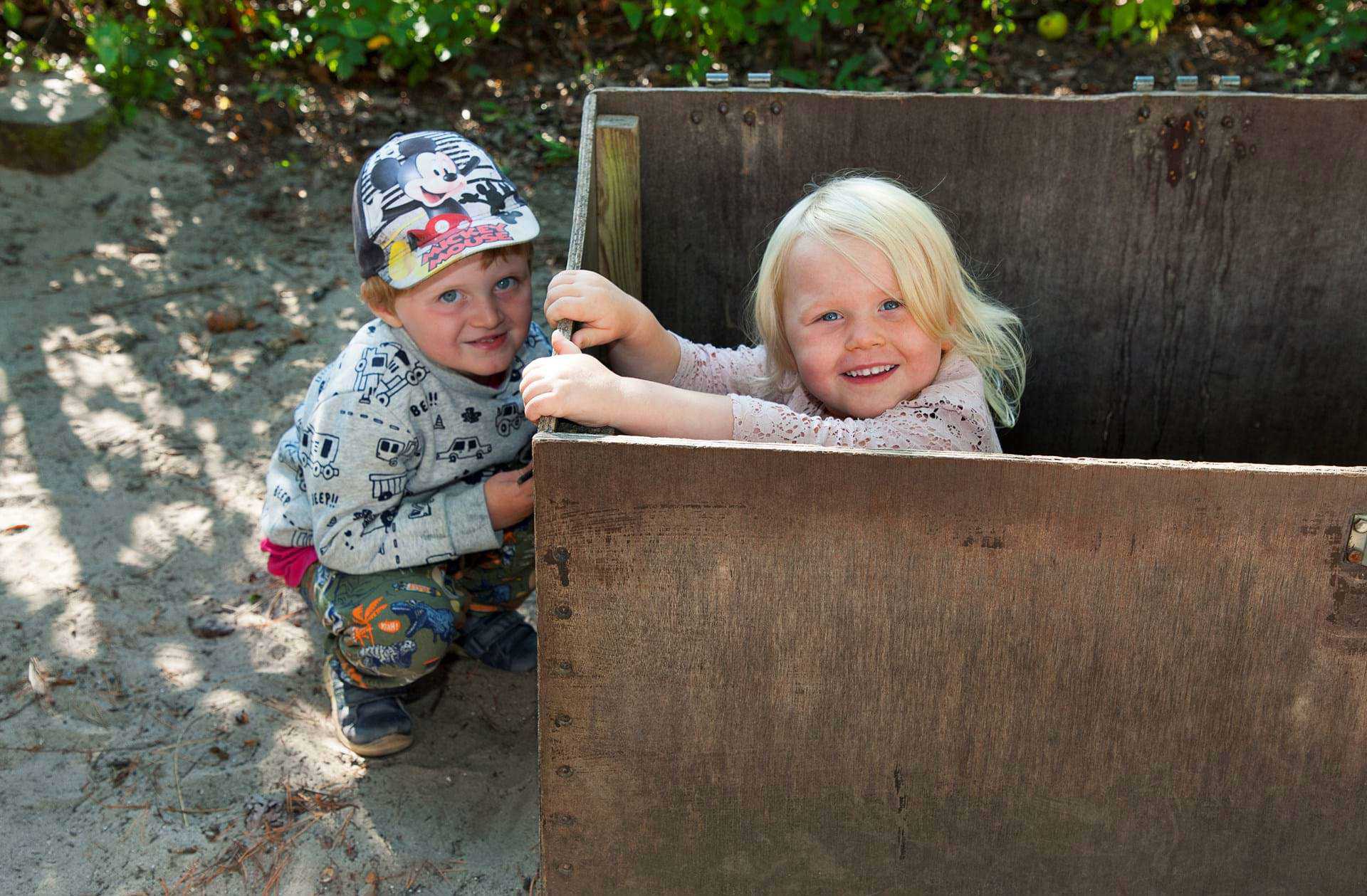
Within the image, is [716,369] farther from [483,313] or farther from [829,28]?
[829,28]

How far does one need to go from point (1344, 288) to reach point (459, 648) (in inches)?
88.9

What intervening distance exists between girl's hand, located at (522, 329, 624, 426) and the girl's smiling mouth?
551 millimetres

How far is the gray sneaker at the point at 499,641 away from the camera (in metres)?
2.81

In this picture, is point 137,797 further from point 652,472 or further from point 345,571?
point 652,472

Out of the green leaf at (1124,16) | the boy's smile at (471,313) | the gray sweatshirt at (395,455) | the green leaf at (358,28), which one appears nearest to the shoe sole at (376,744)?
the gray sweatshirt at (395,455)

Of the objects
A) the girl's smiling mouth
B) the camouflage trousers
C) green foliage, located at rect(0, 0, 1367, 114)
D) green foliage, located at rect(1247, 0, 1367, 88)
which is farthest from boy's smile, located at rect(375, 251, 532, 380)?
green foliage, located at rect(1247, 0, 1367, 88)

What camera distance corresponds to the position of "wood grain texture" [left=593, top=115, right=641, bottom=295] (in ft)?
8.82

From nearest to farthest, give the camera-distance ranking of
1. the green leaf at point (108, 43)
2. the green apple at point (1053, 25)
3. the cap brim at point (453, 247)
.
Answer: the cap brim at point (453, 247), the green leaf at point (108, 43), the green apple at point (1053, 25)

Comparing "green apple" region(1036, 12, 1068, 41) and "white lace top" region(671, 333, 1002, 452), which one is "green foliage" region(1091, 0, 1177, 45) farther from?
"white lace top" region(671, 333, 1002, 452)

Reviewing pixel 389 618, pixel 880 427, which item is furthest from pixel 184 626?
pixel 880 427

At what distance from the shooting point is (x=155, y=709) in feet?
8.70

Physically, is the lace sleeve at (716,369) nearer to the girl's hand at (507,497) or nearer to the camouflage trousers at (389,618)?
the girl's hand at (507,497)

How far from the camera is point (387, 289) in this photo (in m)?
2.28

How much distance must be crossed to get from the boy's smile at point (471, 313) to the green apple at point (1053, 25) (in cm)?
399
